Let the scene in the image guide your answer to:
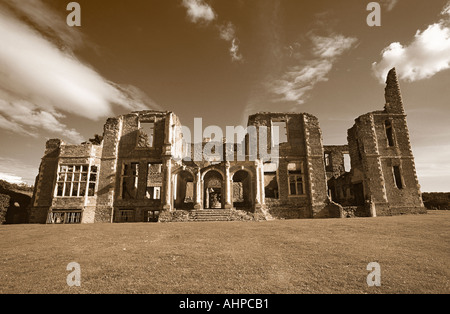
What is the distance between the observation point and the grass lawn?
4855mm

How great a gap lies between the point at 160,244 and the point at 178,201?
14.6 meters

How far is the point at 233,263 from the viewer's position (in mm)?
6289

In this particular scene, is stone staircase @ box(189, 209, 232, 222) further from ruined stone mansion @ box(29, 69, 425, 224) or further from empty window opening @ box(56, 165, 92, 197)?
empty window opening @ box(56, 165, 92, 197)

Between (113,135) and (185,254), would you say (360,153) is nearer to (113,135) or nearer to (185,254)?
(185,254)

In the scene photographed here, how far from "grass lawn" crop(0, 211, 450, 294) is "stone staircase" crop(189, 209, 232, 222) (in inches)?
304

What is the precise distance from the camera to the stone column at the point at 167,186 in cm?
1888

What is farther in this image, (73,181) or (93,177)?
(93,177)

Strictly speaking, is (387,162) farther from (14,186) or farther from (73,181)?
(14,186)

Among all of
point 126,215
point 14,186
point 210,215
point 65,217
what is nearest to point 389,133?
point 210,215

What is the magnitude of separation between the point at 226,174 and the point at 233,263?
1394 centimetres

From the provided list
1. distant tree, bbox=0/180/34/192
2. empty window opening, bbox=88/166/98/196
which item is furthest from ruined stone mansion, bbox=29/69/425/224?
distant tree, bbox=0/180/34/192

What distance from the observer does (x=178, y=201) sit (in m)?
23.0
